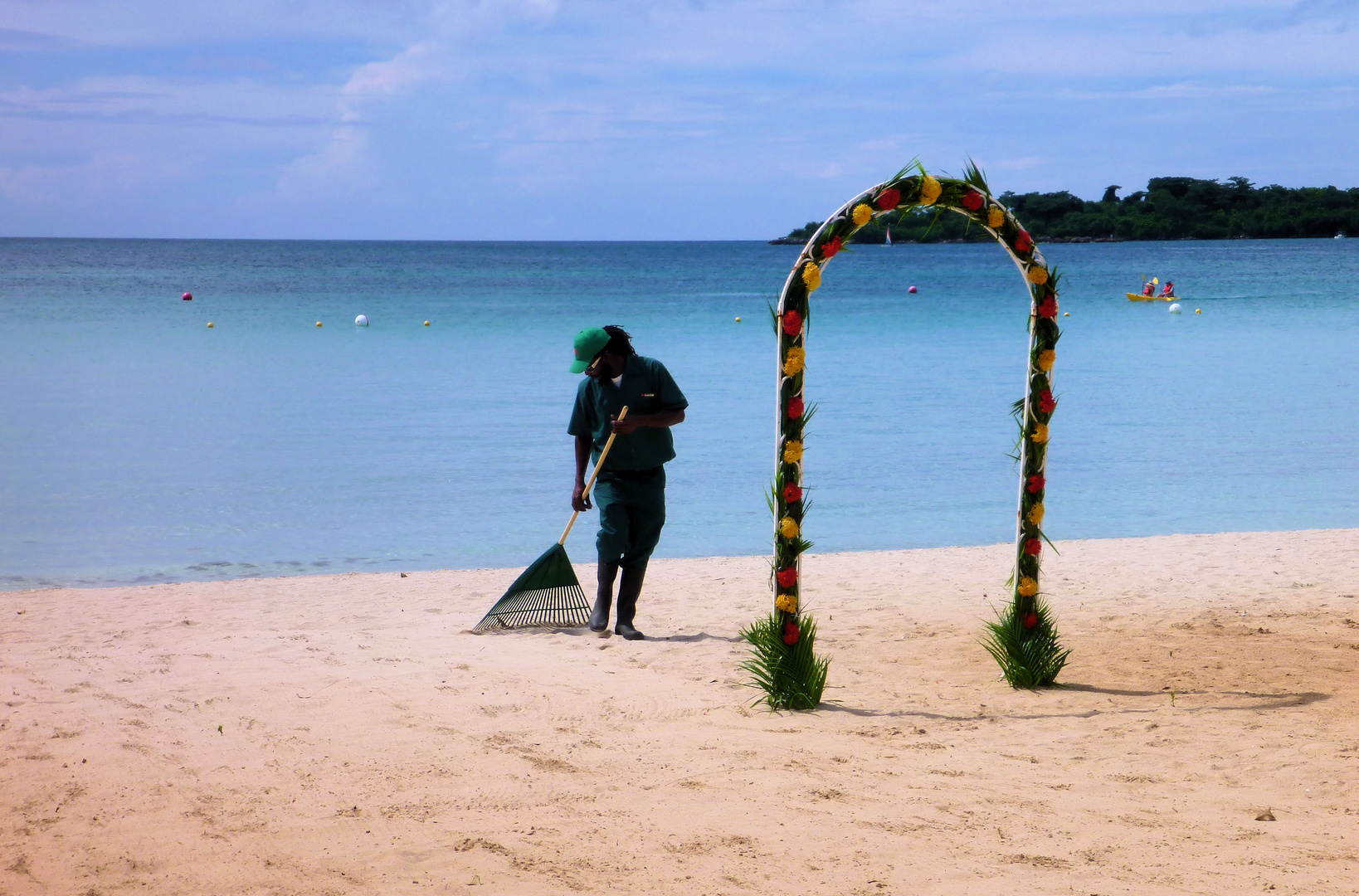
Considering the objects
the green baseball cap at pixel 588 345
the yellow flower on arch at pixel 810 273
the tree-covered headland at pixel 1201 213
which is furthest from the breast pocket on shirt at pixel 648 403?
the tree-covered headland at pixel 1201 213

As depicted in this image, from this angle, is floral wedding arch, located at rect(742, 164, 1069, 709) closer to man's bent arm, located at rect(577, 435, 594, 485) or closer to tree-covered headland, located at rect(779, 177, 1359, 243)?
man's bent arm, located at rect(577, 435, 594, 485)

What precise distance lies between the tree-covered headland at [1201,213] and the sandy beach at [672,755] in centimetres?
9900

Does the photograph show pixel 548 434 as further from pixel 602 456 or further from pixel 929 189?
pixel 929 189

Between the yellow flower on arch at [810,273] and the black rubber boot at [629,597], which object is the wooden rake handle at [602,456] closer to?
the black rubber boot at [629,597]

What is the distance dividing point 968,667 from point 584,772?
208 centimetres

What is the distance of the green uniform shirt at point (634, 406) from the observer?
5.41 metres

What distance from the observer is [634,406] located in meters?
5.41

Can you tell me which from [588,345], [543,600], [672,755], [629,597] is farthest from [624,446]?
[672,755]

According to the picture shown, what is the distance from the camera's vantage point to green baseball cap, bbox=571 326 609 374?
5266 mm

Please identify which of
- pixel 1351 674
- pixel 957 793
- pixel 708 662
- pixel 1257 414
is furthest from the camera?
pixel 1257 414

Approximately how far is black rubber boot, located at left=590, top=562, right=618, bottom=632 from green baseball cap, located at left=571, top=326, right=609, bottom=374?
1072 mm

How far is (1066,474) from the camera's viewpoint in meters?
11.2

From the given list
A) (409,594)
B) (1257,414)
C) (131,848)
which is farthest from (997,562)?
(1257,414)

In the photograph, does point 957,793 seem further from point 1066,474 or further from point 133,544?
point 1066,474
